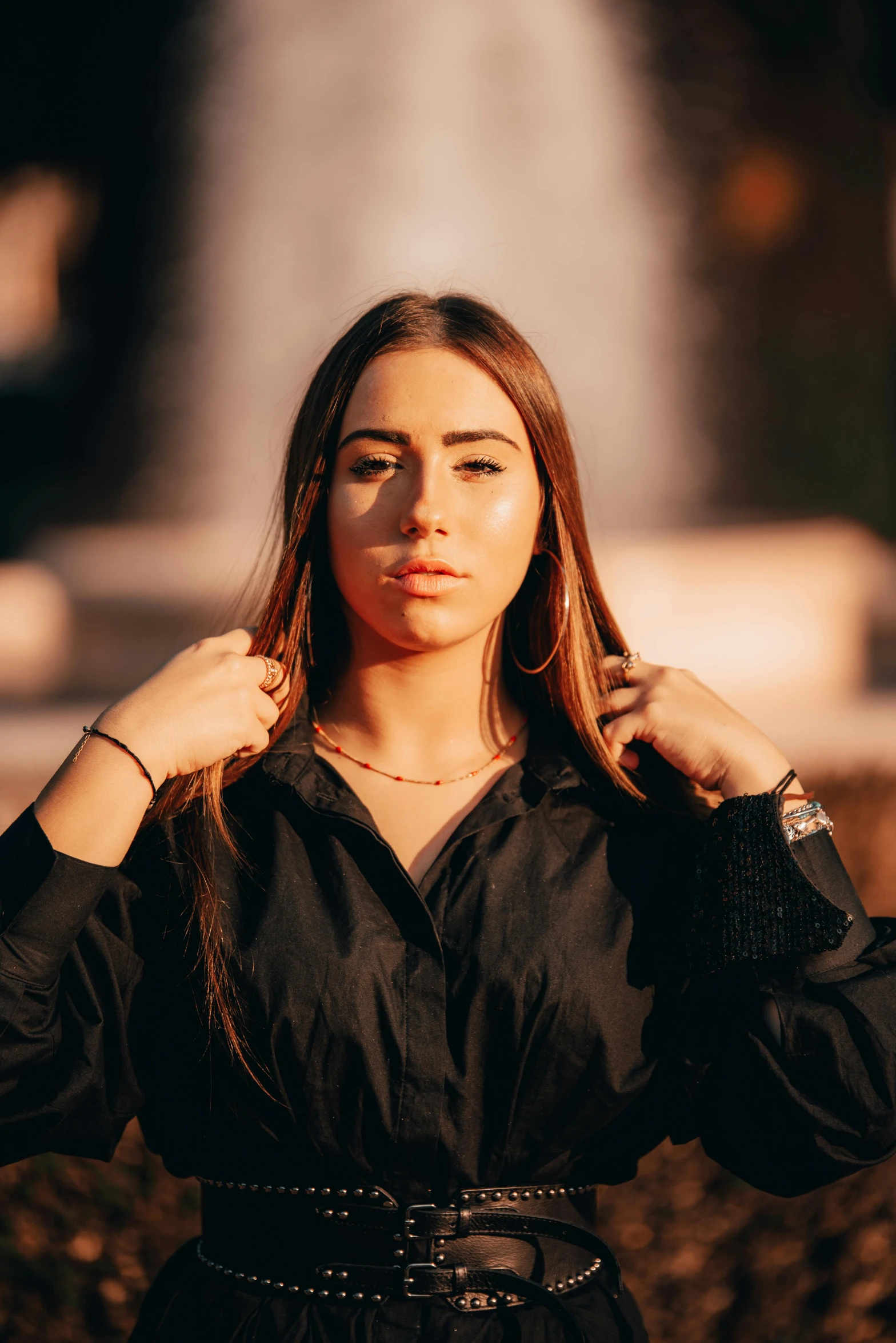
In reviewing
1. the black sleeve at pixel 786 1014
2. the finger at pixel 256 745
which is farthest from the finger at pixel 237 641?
the black sleeve at pixel 786 1014

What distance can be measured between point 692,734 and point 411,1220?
82 centimetres

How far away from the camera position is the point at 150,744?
1802mm

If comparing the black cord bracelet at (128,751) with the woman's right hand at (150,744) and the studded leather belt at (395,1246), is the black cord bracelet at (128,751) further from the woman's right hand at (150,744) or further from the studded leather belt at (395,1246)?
the studded leather belt at (395,1246)

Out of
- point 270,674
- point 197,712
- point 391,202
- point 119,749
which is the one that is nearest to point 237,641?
point 270,674

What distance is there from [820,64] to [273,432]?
11.6ft

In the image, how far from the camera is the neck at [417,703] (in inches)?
79.5

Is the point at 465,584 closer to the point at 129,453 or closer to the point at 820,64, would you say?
the point at 129,453

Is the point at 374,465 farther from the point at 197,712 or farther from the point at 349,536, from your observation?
the point at 197,712

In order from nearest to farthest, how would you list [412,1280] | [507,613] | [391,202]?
1. [412,1280]
2. [507,613]
3. [391,202]

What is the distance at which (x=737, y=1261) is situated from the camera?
354 cm

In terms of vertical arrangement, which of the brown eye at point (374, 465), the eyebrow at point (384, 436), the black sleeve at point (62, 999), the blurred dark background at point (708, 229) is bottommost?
the black sleeve at point (62, 999)

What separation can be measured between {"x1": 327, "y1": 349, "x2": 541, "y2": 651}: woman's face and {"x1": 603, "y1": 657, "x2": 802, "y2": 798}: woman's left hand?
28 cm

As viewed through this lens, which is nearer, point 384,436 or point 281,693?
point 384,436

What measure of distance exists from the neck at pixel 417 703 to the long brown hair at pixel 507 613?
72 millimetres
